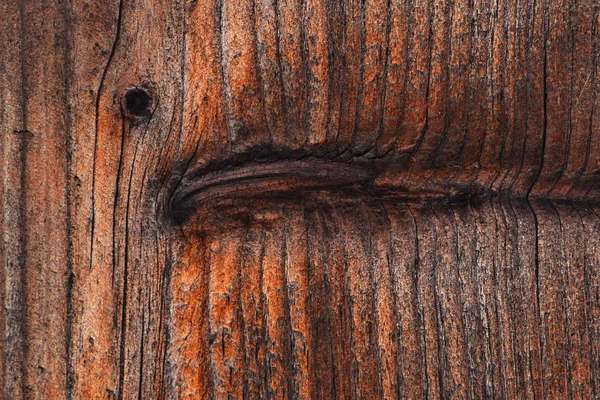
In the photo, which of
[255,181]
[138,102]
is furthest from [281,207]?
[138,102]

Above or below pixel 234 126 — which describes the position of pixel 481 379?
below

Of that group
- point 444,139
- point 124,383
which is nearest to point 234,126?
point 444,139

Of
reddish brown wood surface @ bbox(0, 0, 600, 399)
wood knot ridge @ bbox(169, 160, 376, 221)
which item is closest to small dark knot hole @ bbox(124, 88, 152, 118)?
reddish brown wood surface @ bbox(0, 0, 600, 399)

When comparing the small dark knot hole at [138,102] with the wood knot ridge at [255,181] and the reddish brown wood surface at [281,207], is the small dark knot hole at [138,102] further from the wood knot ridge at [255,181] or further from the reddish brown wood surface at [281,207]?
the wood knot ridge at [255,181]

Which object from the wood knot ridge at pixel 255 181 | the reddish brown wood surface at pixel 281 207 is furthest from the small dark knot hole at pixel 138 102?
the wood knot ridge at pixel 255 181

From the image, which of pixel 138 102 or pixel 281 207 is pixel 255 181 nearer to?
pixel 281 207

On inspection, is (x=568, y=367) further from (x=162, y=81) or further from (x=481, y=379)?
(x=162, y=81)

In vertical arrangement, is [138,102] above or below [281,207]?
above
